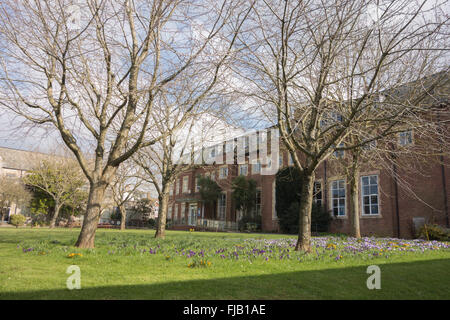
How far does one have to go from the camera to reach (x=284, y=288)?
4090 mm

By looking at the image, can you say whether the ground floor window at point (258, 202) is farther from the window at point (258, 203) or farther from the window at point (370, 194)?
the window at point (370, 194)

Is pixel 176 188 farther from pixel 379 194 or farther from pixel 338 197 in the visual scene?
pixel 379 194

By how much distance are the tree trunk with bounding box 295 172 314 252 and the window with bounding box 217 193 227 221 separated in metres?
25.0

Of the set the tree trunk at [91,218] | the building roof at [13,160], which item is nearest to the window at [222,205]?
the tree trunk at [91,218]

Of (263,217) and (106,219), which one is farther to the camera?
(106,219)

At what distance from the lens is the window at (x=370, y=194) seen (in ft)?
63.1

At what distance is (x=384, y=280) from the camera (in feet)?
15.4

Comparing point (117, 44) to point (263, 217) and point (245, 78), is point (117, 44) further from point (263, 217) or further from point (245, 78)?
point (263, 217)

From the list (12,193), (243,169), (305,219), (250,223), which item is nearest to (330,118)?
(305,219)

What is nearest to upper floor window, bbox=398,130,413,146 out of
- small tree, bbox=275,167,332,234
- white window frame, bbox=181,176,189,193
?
small tree, bbox=275,167,332,234

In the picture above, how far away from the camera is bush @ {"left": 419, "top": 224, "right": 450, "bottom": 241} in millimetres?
13992

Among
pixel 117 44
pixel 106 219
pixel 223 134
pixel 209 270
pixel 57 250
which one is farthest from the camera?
pixel 106 219
